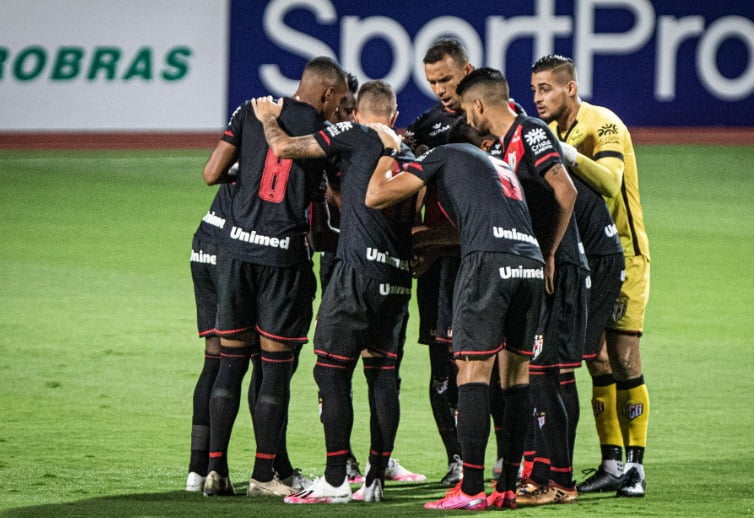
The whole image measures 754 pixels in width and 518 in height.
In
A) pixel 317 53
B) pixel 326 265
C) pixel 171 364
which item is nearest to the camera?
pixel 326 265

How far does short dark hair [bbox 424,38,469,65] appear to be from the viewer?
7.16 meters

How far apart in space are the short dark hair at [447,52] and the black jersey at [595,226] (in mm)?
1081

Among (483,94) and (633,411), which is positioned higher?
(483,94)

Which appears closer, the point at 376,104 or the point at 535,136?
the point at 535,136

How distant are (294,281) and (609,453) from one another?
5.95ft

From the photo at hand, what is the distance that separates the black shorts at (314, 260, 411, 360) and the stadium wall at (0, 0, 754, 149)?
12.8m

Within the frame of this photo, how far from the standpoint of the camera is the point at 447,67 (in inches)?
282

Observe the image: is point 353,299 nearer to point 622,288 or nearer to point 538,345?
point 538,345

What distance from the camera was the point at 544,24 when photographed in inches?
733

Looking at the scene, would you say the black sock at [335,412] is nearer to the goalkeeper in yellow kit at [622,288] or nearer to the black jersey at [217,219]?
the black jersey at [217,219]

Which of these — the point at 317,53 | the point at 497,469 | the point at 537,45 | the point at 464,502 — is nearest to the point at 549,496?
the point at 464,502

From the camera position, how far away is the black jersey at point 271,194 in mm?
6387

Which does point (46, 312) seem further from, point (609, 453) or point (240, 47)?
point (240, 47)

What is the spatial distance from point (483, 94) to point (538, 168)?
1.40ft
